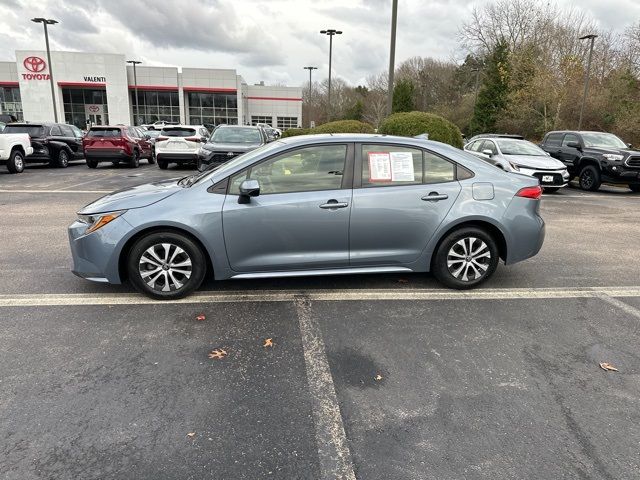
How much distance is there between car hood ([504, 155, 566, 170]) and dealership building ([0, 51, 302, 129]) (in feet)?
157

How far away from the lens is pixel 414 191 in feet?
A: 15.1

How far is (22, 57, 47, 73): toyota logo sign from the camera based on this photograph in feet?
162

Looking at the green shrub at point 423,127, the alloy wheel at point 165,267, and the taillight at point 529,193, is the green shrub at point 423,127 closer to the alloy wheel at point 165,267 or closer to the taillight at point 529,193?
the taillight at point 529,193

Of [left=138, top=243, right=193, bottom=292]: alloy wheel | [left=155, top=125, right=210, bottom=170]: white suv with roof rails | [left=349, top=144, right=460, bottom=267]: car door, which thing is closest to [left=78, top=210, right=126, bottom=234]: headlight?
[left=138, top=243, right=193, bottom=292]: alloy wheel

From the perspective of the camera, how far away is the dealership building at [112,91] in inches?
1996

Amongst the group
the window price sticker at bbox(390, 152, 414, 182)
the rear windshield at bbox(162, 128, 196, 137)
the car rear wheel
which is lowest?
the car rear wheel

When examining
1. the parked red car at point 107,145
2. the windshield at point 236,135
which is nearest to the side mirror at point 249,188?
the windshield at point 236,135

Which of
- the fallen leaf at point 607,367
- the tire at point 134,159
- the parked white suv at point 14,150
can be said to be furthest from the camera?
the tire at point 134,159

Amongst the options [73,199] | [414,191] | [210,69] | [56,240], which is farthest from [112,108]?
[414,191]

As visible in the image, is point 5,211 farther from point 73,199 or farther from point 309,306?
point 309,306

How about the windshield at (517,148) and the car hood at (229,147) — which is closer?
the car hood at (229,147)

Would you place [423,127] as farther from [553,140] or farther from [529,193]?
[529,193]

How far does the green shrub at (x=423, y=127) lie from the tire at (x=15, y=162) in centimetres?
1209

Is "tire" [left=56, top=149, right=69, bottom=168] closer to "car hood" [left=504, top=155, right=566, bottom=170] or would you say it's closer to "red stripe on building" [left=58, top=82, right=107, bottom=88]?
"car hood" [left=504, top=155, right=566, bottom=170]
